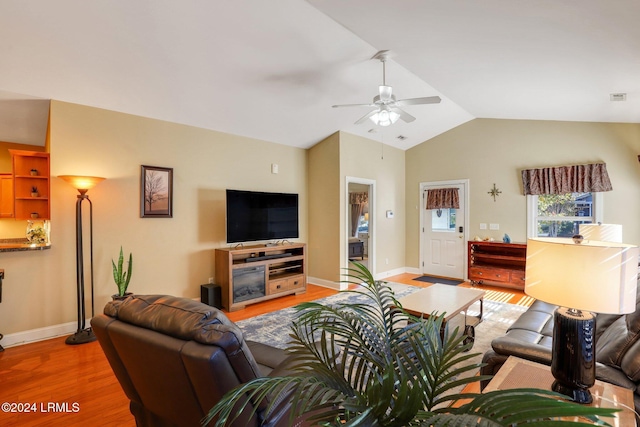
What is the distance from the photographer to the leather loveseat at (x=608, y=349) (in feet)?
5.07

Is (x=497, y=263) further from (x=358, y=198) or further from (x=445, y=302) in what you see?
(x=358, y=198)

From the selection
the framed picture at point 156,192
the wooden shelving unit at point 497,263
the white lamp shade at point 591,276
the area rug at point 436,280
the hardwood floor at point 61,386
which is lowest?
the hardwood floor at point 61,386

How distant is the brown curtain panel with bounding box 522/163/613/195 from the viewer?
489cm

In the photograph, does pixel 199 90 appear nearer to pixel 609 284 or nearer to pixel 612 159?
pixel 609 284

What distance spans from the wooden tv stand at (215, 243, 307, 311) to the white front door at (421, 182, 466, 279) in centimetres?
305

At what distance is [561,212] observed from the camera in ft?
17.7

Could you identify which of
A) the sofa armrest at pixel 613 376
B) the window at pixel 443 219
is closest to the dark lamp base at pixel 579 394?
the sofa armrest at pixel 613 376

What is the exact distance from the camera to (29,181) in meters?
3.59

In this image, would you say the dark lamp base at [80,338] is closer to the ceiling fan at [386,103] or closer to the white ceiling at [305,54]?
the white ceiling at [305,54]

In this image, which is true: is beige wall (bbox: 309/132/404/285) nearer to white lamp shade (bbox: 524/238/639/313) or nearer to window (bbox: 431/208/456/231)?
window (bbox: 431/208/456/231)

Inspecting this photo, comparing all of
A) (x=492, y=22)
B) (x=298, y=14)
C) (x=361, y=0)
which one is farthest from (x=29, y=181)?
(x=492, y=22)

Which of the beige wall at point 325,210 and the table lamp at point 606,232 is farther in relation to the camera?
the beige wall at point 325,210

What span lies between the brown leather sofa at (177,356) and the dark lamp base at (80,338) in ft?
8.00

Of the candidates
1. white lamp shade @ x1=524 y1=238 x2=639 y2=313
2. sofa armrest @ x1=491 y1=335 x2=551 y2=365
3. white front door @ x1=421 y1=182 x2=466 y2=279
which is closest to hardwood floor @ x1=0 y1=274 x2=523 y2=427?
sofa armrest @ x1=491 y1=335 x2=551 y2=365
